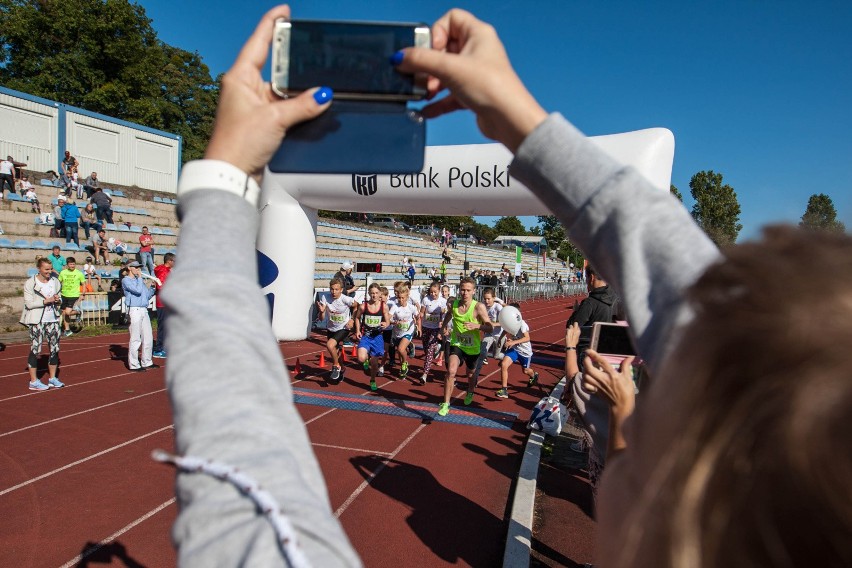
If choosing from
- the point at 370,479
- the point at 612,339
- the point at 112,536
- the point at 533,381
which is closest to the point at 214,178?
the point at 612,339

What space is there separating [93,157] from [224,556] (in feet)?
86.6

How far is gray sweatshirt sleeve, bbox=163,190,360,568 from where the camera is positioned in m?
0.61

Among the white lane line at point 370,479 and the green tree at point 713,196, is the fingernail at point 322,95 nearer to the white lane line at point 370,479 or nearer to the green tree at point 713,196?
the white lane line at point 370,479

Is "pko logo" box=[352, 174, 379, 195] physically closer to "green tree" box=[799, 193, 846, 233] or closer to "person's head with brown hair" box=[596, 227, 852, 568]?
"green tree" box=[799, 193, 846, 233]

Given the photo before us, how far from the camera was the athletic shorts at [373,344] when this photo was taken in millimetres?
10328

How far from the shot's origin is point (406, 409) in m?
8.74

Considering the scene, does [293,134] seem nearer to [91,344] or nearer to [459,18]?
[459,18]

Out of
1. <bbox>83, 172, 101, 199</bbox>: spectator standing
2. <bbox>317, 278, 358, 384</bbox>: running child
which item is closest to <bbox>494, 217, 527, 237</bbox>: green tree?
<bbox>83, 172, 101, 199</bbox>: spectator standing

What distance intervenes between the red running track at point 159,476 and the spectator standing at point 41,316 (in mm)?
381

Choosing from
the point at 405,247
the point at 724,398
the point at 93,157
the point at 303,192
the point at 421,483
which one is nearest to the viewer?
the point at 724,398

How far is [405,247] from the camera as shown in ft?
119

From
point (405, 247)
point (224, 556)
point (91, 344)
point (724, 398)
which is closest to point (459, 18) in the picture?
point (724, 398)

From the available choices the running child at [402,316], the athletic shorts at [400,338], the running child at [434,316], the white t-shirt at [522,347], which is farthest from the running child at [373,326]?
the white t-shirt at [522,347]

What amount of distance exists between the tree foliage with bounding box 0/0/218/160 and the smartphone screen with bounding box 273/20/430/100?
42694mm
